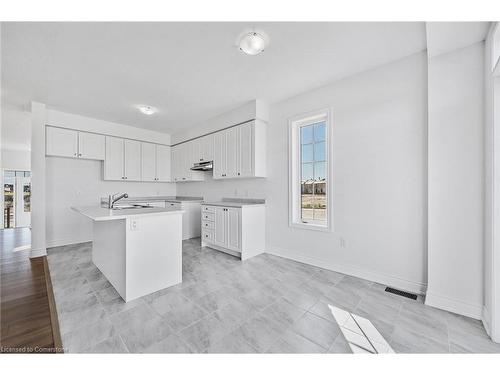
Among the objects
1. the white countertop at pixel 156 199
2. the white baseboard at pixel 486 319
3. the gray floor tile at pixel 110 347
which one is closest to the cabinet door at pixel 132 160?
the white countertop at pixel 156 199

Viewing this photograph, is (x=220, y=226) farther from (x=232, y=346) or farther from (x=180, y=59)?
(x=180, y=59)

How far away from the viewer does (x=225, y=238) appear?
11.3 ft

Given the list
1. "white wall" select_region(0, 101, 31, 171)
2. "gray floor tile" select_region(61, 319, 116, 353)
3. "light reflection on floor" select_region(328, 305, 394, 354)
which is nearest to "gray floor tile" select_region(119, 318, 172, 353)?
"gray floor tile" select_region(61, 319, 116, 353)

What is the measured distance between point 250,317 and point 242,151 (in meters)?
2.54

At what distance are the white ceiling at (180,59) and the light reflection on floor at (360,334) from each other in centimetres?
253

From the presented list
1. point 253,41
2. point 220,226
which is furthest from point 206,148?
point 253,41

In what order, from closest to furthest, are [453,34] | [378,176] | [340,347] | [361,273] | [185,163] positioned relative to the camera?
[340,347]
[453,34]
[378,176]
[361,273]
[185,163]

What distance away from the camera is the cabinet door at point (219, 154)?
13.0ft

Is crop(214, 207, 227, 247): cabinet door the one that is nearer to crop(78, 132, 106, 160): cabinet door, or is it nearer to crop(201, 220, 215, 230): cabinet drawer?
crop(201, 220, 215, 230): cabinet drawer

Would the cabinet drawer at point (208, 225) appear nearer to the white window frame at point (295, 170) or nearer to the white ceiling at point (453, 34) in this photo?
the white window frame at point (295, 170)

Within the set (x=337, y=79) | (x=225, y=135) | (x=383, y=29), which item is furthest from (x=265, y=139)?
(x=383, y=29)

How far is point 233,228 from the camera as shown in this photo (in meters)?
3.32
